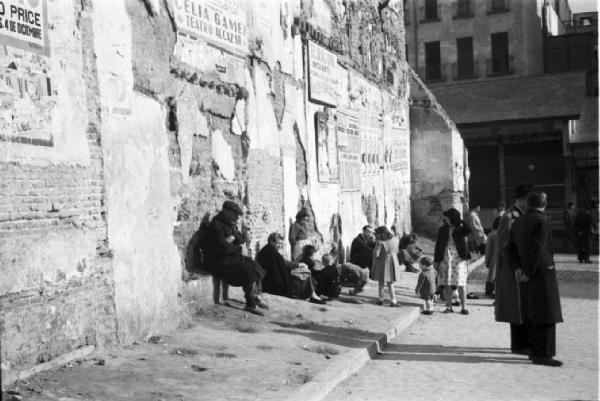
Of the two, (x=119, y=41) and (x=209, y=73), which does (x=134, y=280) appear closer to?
(x=119, y=41)

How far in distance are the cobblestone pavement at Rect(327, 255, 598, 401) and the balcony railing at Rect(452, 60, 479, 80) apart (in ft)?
119

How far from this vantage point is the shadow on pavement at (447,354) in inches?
358

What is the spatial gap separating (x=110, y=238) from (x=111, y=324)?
2.80 ft

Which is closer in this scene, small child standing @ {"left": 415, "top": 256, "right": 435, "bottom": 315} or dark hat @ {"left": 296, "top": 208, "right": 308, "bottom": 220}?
small child standing @ {"left": 415, "top": 256, "right": 435, "bottom": 315}

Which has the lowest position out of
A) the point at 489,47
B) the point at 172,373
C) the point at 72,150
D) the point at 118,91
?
the point at 172,373

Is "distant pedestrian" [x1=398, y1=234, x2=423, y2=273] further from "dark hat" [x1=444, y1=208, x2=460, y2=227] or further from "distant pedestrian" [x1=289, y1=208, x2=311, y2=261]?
"dark hat" [x1=444, y1=208, x2=460, y2=227]

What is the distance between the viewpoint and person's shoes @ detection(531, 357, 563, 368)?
8.66m

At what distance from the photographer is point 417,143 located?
1019 inches

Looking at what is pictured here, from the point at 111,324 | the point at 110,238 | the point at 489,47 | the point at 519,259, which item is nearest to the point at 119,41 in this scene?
the point at 110,238

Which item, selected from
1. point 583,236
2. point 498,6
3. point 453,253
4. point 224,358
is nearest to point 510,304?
point 224,358

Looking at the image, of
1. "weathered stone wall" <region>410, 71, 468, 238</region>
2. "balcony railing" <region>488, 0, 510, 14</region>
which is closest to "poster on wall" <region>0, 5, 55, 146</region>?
"weathered stone wall" <region>410, 71, 468, 238</region>

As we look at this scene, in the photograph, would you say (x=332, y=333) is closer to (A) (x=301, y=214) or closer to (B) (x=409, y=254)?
(A) (x=301, y=214)

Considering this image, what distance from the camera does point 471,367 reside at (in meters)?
8.66

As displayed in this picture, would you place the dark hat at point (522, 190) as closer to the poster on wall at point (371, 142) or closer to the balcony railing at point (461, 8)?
the poster on wall at point (371, 142)
